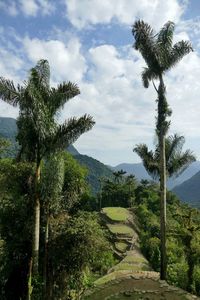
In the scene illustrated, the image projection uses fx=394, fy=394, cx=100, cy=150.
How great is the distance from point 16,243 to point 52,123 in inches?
233

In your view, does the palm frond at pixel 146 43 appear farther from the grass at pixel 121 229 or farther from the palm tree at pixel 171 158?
the grass at pixel 121 229

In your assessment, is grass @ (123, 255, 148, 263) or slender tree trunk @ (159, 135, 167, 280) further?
grass @ (123, 255, 148, 263)

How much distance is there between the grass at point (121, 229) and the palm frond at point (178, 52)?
20884mm

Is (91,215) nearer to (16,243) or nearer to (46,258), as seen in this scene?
(46,258)

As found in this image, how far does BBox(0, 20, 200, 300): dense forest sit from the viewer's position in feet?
48.2

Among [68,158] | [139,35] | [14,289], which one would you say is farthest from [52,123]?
[68,158]

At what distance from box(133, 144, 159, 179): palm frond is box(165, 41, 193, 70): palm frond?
4.24 m

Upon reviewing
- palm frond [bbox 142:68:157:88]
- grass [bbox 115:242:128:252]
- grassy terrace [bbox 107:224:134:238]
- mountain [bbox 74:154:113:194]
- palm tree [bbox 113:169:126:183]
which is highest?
mountain [bbox 74:154:113:194]

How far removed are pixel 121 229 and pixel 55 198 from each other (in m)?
22.9

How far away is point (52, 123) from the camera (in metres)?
15.5

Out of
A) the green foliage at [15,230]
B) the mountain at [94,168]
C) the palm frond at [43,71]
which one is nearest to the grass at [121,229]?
the green foliage at [15,230]

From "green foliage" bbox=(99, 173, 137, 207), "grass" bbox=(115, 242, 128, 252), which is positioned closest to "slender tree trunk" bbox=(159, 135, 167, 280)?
"grass" bbox=(115, 242, 128, 252)

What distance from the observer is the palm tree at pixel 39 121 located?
15.0m

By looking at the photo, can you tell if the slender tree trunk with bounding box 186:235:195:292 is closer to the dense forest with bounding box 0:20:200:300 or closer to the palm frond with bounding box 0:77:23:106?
the dense forest with bounding box 0:20:200:300
